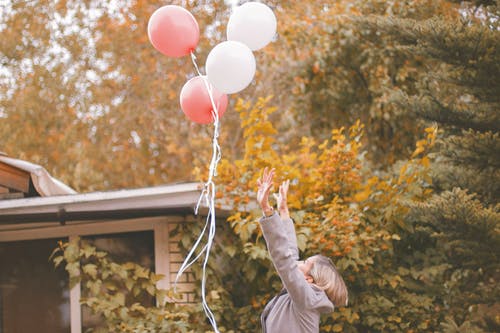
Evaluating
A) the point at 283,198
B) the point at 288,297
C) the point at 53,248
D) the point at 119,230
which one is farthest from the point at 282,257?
the point at 53,248

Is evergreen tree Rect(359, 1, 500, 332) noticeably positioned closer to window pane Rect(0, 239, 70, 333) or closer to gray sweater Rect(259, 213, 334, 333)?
gray sweater Rect(259, 213, 334, 333)

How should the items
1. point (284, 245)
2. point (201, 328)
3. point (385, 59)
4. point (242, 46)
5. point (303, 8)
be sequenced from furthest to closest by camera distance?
1. point (303, 8)
2. point (385, 59)
3. point (201, 328)
4. point (242, 46)
5. point (284, 245)

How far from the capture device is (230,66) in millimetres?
4117

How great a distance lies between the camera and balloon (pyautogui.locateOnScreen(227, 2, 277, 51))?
14.8ft

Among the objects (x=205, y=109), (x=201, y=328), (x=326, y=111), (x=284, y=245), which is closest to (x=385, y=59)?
(x=326, y=111)

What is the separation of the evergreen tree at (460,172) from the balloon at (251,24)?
2096mm

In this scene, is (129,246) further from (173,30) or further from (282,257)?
(282,257)

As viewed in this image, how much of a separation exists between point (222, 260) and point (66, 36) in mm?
10678

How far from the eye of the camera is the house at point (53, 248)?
6.38 meters

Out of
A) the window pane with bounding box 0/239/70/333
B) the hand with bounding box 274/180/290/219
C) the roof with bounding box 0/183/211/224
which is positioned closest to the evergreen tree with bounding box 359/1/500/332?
the roof with bounding box 0/183/211/224

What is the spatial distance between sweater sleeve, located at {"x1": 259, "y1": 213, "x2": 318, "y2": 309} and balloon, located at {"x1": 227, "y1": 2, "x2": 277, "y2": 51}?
5.01 ft

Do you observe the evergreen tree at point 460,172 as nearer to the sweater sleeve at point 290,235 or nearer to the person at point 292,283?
the sweater sleeve at point 290,235

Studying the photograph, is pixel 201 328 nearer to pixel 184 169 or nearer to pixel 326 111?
pixel 326 111

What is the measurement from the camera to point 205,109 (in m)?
4.53
